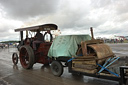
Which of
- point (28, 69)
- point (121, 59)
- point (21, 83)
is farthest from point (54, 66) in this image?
point (121, 59)

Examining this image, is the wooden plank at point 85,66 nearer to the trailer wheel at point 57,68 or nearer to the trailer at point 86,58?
the trailer at point 86,58

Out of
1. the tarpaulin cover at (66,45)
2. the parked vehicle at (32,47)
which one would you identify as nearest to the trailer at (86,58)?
the tarpaulin cover at (66,45)

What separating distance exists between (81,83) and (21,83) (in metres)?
2.43

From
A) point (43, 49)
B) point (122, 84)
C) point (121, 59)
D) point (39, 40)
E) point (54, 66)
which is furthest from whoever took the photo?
point (39, 40)

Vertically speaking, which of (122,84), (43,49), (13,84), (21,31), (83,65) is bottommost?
(13,84)

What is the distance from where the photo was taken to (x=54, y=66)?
540cm

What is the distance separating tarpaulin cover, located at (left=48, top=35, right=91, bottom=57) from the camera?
15.6 feet

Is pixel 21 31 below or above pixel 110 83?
above

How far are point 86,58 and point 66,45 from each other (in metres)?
1.21

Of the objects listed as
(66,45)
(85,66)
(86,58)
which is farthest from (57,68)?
(86,58)

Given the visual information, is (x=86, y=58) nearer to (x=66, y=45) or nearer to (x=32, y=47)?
(x=66, y=45)

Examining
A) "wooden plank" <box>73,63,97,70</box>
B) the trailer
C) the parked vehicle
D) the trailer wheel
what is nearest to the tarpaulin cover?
the trailer

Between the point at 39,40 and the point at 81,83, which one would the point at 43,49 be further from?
the point at 81,83

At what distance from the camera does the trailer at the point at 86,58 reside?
3.68 m
